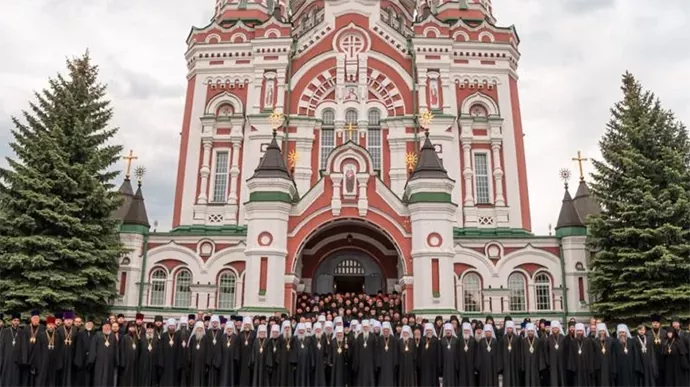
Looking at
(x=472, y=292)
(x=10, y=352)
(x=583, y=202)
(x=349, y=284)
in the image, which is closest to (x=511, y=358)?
(x=472, y=292)

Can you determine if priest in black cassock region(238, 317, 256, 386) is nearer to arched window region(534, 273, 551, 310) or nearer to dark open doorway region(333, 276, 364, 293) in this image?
dark open doorway region(333, 276, 364, 293)

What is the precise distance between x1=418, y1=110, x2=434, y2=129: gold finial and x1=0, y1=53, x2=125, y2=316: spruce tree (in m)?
11.3

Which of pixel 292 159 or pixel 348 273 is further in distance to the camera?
pixel 292 159

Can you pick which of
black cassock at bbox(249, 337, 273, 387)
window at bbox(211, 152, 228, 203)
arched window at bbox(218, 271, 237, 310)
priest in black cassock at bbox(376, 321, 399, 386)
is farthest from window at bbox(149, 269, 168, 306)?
priest in black cassock at bbox(376, 321, 399, 386)

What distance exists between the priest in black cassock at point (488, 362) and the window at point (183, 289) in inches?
493

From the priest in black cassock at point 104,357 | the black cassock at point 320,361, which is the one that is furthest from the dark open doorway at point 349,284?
the priest in black cassock at point 104,357

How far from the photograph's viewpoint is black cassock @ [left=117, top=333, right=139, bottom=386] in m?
12.2

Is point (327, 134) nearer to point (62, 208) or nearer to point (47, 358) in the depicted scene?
point (62, 208)

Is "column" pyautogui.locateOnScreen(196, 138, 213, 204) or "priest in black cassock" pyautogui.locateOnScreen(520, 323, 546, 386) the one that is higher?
"column" pyautogui.locateOnScreen(196, 138, 213, 204)

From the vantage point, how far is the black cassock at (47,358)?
469 inches

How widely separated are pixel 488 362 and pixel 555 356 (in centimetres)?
141

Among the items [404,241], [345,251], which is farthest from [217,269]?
[404,241]

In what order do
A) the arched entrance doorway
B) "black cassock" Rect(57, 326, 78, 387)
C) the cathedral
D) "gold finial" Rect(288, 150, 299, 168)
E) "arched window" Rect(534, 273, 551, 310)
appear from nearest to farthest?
"black cassock" Rect(57, 326, 78, 387)
the cathedral
"arched window" Rect(534, 273, 551, 310)
the arched entrance doorway
"gold finial" Rect(288, 150, 299, 168)

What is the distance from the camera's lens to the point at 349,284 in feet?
76.0
